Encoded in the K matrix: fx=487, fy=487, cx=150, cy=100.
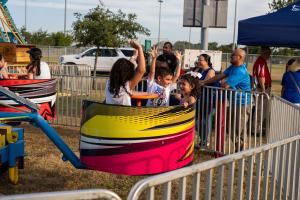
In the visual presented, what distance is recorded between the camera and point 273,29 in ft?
26.9

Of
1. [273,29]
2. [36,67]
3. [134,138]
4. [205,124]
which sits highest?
[273,29]

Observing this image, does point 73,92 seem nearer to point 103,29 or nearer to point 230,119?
point 230,119

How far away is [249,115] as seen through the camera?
7.31m

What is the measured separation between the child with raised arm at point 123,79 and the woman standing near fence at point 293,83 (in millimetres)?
4337

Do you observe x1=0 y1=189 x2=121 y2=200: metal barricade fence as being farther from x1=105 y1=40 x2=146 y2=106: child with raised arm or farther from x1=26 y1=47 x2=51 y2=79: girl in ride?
x1=26 y1=47 x2=51 y2=79: girl in ride

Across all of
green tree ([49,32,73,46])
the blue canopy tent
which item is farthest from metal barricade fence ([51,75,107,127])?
green tree ([49,32,73,46])

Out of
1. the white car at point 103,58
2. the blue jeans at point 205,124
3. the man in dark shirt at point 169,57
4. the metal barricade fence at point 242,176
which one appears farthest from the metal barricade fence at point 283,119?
the white car at point 103,58

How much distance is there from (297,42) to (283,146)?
452 cm

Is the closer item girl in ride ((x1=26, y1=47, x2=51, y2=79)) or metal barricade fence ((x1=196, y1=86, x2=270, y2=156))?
metal barricade fence ((x1=196, y1=86, x2=270, y2=156))

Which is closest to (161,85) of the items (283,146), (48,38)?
(283,146)

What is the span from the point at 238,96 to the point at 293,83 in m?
1.73

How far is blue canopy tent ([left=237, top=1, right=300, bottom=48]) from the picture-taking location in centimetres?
796

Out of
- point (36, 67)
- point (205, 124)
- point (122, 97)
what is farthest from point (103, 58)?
point (122, 97)

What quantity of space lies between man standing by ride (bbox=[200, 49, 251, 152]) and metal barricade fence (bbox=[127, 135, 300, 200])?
3229 mm
